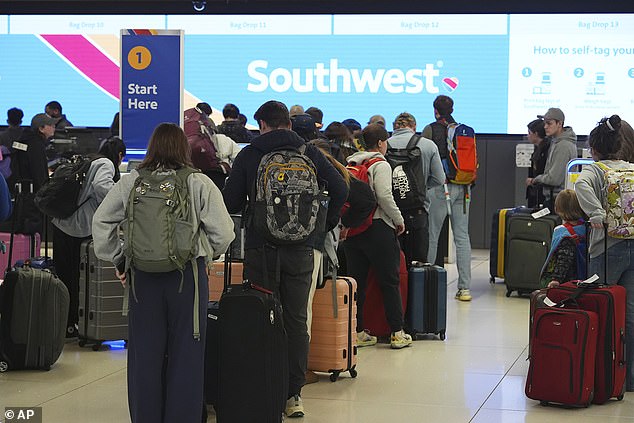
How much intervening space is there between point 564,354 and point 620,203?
0.98 meters

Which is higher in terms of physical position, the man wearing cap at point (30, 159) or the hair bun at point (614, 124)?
the hair bun at point (614, 124)

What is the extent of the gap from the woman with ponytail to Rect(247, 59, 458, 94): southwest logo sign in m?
8.03

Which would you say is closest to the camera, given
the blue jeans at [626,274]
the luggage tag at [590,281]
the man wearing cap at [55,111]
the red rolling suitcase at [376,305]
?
the luggage tag at [590,281]

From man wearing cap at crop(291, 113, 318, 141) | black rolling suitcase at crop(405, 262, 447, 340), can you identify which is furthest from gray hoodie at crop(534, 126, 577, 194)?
man wearing cap at crop(291, 113, 318, 141)

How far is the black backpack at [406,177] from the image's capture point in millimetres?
7656

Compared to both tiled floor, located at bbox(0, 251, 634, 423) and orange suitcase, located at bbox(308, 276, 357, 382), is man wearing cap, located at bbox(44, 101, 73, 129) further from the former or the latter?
orange suitcase, located at bbox(308, 276, 357, 382)

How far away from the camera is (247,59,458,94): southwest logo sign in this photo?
14078 millimetres

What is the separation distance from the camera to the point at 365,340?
24.1ft

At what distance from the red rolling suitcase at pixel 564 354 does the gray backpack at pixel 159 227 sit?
2.14 m

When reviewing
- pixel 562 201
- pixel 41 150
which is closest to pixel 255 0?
pixel 41 150

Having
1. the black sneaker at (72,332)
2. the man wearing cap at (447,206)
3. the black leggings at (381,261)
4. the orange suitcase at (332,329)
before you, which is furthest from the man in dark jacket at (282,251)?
the man wearing cap at (447,206)

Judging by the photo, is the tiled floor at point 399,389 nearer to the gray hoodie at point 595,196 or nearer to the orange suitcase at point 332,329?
the orange suitcase at point 332,329

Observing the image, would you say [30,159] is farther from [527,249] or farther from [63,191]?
[527,249]

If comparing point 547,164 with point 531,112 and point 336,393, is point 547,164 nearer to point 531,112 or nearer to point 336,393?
point 531,112
